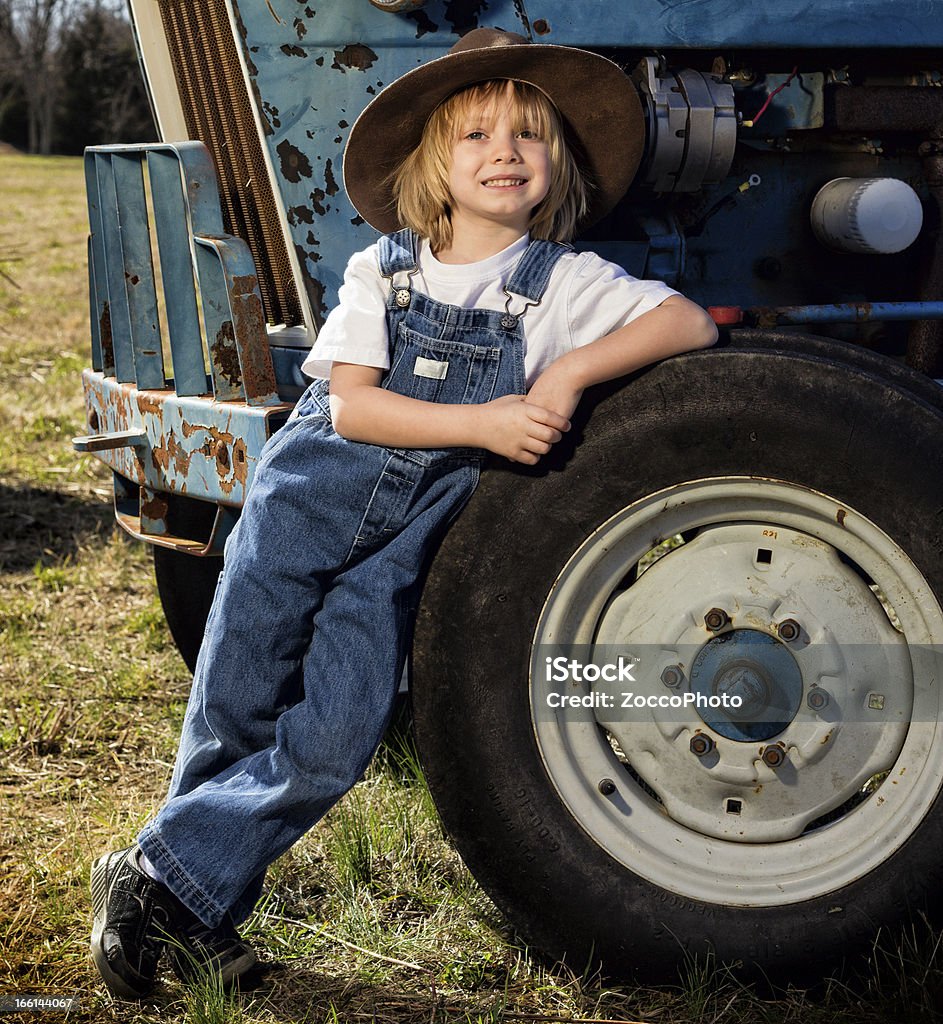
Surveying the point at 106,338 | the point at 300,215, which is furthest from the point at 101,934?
the point at 106,338

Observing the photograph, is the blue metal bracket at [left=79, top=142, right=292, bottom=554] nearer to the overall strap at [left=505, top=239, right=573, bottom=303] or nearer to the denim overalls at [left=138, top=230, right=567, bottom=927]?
the denim overalls at [left=138, top=230, right=567, bottom=927]

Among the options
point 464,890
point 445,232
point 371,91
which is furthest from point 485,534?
point 371,91

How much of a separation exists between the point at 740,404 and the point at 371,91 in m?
1.00

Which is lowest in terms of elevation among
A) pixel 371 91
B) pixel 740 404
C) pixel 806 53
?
pixel 740 404

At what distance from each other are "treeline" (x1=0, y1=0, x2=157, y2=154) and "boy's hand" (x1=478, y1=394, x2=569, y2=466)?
3456cm

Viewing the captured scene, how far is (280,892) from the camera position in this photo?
91.0 inches

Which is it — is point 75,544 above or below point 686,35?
below

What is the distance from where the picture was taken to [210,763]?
2014 millimetres

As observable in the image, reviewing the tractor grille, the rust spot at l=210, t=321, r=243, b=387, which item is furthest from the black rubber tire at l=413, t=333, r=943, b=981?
the tractor grille

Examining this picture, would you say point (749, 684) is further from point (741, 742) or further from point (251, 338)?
point (251, 338)

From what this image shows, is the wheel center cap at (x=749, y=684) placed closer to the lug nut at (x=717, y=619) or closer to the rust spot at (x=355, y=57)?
the lug nut at (x=717, y=619)

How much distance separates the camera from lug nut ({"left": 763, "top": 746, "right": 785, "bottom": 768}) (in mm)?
1894

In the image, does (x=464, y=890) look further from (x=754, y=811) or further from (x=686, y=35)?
(x=686, y=35)

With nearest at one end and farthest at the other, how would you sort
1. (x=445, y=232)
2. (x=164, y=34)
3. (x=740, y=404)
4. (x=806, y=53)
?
(x=740, y=404)
(x=445, y=232)
(x=806, y=53)
(x=164, y=34)
